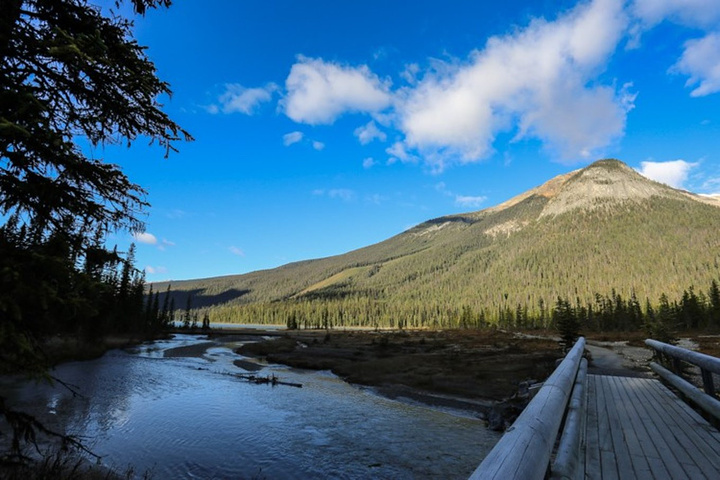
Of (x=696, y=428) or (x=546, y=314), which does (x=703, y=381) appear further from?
(x=546, y=314)

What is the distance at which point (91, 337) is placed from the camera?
46656mm

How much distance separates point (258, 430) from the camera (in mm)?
16500

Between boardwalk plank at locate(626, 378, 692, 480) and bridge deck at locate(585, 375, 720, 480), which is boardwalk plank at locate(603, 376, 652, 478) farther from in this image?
boardwalk plank at locate(626, 378, 692, 480)

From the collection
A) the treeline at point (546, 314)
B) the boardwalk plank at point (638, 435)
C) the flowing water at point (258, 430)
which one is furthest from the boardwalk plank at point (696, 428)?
the treeline at point (546, 314)

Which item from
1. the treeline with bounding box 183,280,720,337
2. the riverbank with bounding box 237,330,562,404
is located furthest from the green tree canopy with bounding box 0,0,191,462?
the treeline with bounding box 183,280,720,337

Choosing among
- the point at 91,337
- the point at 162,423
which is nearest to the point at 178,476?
the point at 162,423

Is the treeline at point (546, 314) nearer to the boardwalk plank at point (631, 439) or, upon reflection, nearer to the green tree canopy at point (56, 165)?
the boardwalk plank at point (631, 439)

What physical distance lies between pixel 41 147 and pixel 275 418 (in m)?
17.7

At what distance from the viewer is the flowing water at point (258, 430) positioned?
12.5 metres

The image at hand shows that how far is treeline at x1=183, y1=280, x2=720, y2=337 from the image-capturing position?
7332 centimetres

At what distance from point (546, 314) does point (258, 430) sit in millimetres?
129824

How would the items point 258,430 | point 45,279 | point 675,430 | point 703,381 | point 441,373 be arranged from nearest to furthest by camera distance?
point 45,279 < point 675,430 < point 703,381 < point 258,430 < point 441,373

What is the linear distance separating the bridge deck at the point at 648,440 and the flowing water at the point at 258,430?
270 inches

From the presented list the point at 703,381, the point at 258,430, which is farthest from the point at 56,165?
the point at 258,430
